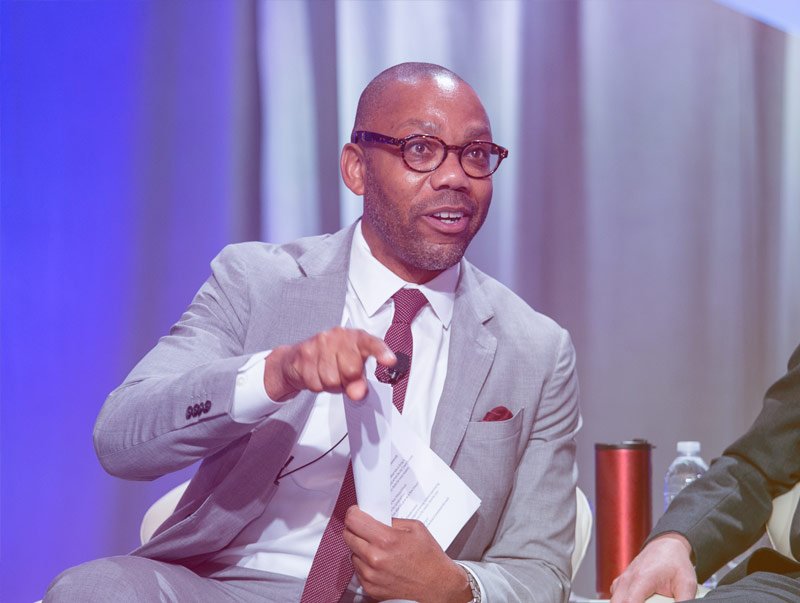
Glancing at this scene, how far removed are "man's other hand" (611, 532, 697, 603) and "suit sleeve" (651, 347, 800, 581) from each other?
0.07m

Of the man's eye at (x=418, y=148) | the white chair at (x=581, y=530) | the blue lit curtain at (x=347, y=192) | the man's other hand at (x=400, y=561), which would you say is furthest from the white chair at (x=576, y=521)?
the man's eye at (x=418, y=148)

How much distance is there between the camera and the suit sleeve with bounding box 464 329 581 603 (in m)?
1.89

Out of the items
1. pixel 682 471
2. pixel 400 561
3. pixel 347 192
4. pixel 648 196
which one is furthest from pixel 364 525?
pixel 648 196

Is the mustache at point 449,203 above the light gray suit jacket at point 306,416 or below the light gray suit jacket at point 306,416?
above

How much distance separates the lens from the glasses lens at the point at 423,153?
6.98 feet

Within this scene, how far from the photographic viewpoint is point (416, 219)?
83.9 inches

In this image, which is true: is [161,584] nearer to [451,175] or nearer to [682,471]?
[451,175]

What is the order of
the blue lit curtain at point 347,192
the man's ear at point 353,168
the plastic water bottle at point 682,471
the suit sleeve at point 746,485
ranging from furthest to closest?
the plastic water bottle at point 682,471
the blue lit curtain at point 347,192
the man's ear at point 353,168
the suit sleeve at point 746,485

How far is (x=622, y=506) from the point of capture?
106 inches

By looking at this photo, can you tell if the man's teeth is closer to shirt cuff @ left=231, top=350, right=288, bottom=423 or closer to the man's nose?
the man's nose

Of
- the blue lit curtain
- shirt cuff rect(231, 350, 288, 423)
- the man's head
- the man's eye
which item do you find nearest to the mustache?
the man's head

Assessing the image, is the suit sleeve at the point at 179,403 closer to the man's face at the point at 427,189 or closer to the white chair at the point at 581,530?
the man's face at the point at 427,189

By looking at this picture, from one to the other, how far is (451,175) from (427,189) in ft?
0.23

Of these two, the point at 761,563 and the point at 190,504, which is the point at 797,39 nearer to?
the point at 761,563
